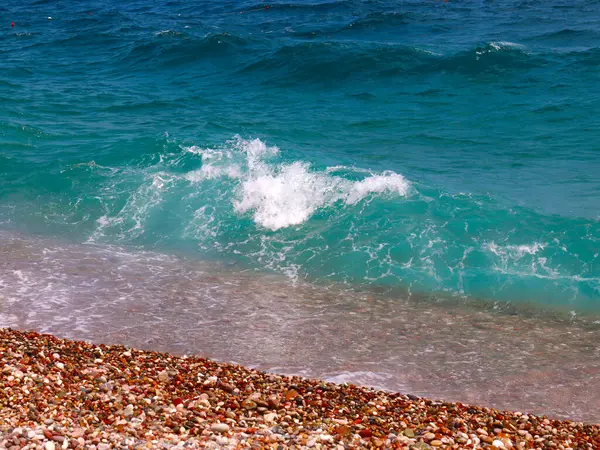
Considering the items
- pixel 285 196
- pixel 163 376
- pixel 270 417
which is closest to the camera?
pixel 270 417

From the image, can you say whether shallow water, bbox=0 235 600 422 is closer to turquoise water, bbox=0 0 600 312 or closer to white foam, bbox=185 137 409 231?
turquoise water, bbox=0 0 600 312

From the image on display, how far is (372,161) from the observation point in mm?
17328

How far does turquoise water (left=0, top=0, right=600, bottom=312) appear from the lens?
44.8 ft

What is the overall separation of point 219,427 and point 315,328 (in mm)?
3749

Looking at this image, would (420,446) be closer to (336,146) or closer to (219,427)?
(219,427)

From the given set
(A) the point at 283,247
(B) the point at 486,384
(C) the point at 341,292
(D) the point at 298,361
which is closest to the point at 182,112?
(A) the point at 283,247

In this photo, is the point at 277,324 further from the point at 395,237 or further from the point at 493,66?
the point at 493,66

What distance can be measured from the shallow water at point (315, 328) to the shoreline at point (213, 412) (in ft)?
3.23

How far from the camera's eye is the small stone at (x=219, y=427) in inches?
286

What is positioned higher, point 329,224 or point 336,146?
point 336,146

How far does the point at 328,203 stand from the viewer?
15.5m

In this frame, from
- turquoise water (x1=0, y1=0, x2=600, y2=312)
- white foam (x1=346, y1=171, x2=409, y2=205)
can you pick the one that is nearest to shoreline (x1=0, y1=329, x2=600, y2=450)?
turquoise water (x1=0, y1=0, x2=600, y2=312)

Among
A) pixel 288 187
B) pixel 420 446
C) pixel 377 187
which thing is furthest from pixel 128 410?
pixel 377 187

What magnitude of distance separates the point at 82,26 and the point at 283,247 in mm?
22377
